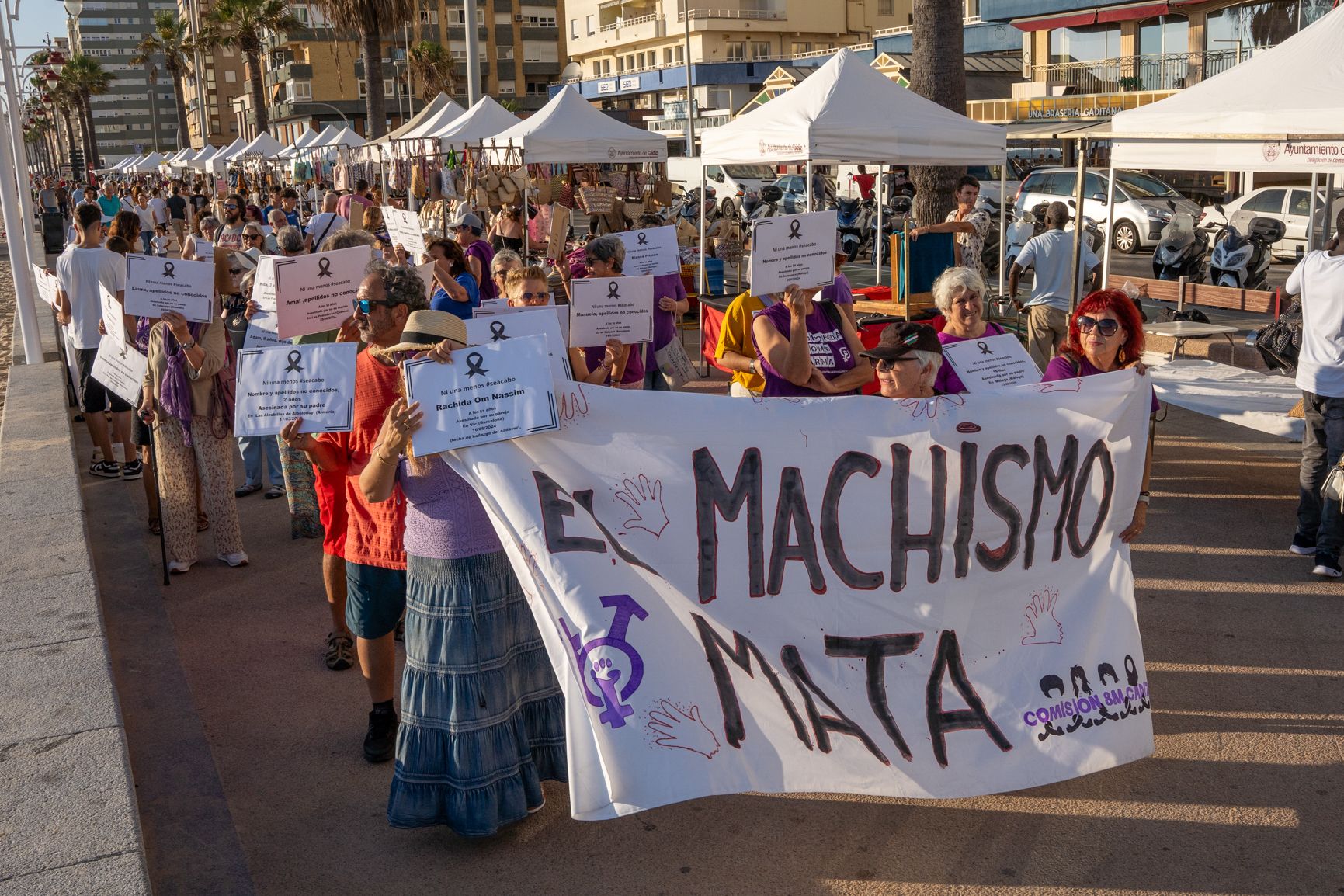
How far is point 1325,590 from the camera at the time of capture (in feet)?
20.2

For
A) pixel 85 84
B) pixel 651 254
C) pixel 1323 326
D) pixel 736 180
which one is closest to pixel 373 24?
pixel 736 180

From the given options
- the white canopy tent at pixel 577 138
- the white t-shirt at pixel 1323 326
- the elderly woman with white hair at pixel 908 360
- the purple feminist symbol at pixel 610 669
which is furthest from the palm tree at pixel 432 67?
the purple feminist symbol at pixel 610 669

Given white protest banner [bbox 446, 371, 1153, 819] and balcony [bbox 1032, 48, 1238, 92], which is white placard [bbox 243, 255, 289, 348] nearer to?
white protest banner [bbox 446, 371, 1153, 819]

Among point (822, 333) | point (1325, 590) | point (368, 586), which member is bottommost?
point (1325, 590)

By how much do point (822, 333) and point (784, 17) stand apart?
254 feet

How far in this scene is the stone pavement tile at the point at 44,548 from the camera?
5.64 metres

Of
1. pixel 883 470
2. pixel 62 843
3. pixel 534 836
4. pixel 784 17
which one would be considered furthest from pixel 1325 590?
pixel 784 17

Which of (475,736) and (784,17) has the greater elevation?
(784,17)

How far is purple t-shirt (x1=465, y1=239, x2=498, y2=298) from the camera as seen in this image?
9637 millimetres

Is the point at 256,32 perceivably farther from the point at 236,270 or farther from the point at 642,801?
the point at 642,801

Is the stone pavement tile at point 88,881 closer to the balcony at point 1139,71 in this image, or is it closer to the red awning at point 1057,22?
the balcony at point 1139,71

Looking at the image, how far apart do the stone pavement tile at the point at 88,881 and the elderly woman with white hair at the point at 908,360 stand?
277cm

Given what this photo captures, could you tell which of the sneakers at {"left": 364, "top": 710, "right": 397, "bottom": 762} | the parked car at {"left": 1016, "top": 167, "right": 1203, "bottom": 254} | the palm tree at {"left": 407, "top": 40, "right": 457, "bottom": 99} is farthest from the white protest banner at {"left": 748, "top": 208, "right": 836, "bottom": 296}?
the palm tree at {"left": 407, "top": 40, "right": 457, "bottom": 99}

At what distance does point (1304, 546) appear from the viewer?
6691 millimetres
